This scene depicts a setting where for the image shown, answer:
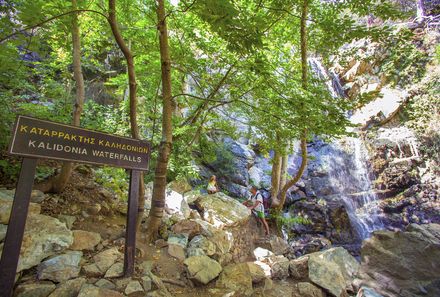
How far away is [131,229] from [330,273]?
3.54m

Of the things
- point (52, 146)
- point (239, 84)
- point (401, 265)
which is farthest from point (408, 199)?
point (52, 146)

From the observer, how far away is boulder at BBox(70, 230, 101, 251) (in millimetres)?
3556

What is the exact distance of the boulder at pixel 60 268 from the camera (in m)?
2.88

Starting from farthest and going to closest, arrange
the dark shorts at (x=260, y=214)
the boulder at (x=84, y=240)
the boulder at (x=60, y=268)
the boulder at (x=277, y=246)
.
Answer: the dark shorts at (x=260, y=214) < the boulder at (x=277, y=246) < the boulder at (x=84, y=240) < the boulder at (x=60, y=268)

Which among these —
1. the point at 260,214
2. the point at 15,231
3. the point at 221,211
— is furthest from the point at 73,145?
the point at 260,214

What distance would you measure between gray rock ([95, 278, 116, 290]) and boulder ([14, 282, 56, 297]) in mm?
453

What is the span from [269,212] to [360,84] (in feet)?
41.6

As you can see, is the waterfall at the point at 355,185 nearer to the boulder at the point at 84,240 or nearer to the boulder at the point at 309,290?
the boulder at the point at 309,290

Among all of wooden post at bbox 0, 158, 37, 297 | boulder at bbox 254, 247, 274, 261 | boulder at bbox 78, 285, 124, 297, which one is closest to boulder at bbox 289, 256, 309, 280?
boulder at bbox 254, 247, 274, 261

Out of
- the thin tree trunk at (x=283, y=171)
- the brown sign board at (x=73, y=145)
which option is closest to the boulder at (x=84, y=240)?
the brown sign board at (x=73, y=145)

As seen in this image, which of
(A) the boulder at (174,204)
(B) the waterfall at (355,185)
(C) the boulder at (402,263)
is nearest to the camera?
(C) the boulder at (402,263)

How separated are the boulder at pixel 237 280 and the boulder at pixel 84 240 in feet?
6.45

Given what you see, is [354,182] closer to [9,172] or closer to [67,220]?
[67,220]

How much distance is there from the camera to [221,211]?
22.8 ft
